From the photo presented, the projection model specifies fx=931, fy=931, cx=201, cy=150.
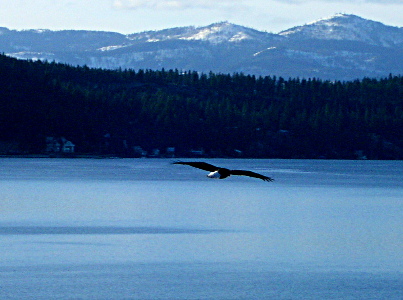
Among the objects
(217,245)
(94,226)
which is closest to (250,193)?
(94,226)

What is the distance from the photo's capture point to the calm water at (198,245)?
54875 millimetres

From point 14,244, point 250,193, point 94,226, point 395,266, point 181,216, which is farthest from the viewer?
point 250,193

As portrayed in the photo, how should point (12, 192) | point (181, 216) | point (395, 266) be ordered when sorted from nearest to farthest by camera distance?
point (395, 266) < point (181, 216) < point (12, 192)

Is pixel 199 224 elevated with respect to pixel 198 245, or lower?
lower

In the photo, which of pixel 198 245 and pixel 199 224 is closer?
pixel 198 245

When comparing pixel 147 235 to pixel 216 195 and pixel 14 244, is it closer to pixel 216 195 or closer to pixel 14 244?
pixel 14 244

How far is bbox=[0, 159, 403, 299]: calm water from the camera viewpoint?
54875 mm

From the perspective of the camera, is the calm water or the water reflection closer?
the calm water

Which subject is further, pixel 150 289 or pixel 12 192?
pixel 12 192

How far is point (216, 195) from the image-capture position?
13800 cm

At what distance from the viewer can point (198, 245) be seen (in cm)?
7325

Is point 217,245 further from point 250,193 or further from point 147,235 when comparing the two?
point 250,193

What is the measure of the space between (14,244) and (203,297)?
24.9 m

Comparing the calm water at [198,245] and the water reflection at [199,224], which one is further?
the water reflection at [199,224]
